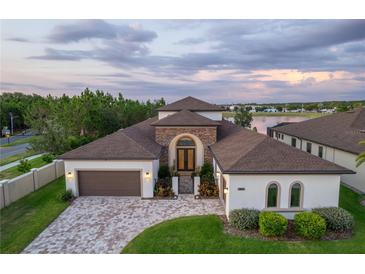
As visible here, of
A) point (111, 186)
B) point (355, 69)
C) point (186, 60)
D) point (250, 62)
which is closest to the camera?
point (111, 186)

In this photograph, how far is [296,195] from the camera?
1104 centimetres

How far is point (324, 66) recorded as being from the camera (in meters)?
25.0

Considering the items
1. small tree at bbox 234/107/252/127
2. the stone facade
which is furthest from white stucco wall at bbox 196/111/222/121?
small tree at bbox 234/107/252/127

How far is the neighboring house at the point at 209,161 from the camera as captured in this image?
428 inches

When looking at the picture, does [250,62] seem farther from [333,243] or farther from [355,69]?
[333,243]

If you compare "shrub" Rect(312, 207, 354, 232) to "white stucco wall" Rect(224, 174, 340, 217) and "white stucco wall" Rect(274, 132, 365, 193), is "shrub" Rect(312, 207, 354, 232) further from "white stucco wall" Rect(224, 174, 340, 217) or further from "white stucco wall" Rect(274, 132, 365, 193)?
"white stucco wall" Rect(274, 132, 365, 193)

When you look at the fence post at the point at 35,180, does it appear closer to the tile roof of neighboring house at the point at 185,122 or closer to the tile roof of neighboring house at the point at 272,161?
the tile roof of neighboring house at the point at 185,122

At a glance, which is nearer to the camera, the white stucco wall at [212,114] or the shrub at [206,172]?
the shrub at [206,172]

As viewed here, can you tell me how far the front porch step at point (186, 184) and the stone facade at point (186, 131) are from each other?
1.89 metres

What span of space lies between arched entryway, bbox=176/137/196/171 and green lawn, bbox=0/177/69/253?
8.53 m

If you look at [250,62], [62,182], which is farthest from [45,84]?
[250,62]

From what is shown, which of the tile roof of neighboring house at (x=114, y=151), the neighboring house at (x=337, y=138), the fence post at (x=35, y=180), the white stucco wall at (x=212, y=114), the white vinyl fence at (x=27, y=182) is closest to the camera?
the white vinyl fence at (x=27, y=182)

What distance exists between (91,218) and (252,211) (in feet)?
25.9

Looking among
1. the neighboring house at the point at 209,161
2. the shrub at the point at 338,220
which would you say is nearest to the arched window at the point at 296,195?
the neighboring house at the point at 209,161
